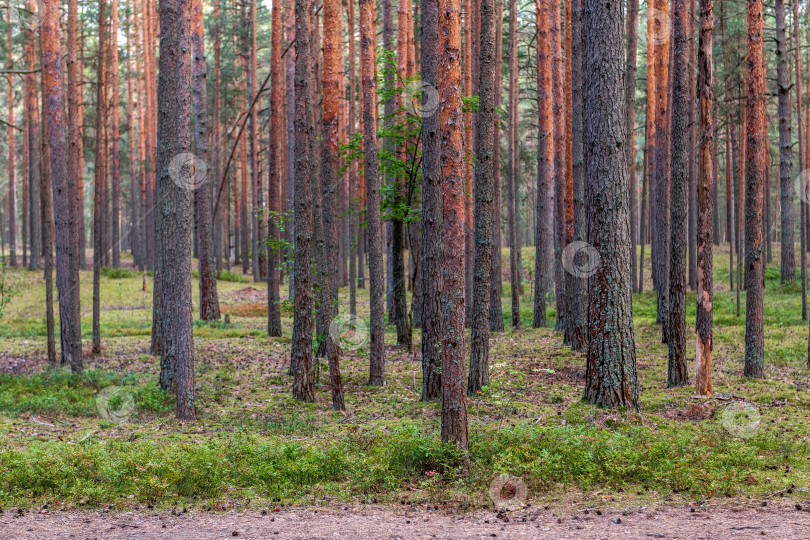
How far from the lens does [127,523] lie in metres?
6.12

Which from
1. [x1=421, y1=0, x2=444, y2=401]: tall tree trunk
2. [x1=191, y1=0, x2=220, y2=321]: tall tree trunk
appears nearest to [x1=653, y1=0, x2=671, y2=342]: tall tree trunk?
[x1=421, y1=0, x2=444, y2=401]: tall tree trunk

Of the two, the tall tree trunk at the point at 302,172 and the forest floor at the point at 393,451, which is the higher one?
the tall tree trunk at the point at 302,172

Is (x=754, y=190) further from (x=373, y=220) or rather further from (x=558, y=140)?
(x=558, y=140)

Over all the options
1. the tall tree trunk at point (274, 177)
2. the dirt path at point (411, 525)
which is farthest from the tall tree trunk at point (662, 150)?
the dirt path at point (411, 525)

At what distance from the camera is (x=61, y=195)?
504 inches

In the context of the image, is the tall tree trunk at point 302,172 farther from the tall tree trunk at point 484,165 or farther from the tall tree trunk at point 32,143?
the tall tree trunk at point 32,143

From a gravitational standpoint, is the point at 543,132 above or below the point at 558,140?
above

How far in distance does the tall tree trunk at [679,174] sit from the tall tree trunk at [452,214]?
210 inches

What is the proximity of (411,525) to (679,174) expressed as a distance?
775 centimetres

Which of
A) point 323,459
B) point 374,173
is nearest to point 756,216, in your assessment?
point 374,173

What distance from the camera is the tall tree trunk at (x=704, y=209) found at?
1039 cm

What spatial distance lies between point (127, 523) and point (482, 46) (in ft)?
26.1

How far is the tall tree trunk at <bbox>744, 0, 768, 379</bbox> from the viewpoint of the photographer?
11516 mm

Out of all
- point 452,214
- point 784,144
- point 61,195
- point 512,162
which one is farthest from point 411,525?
point 512,162
